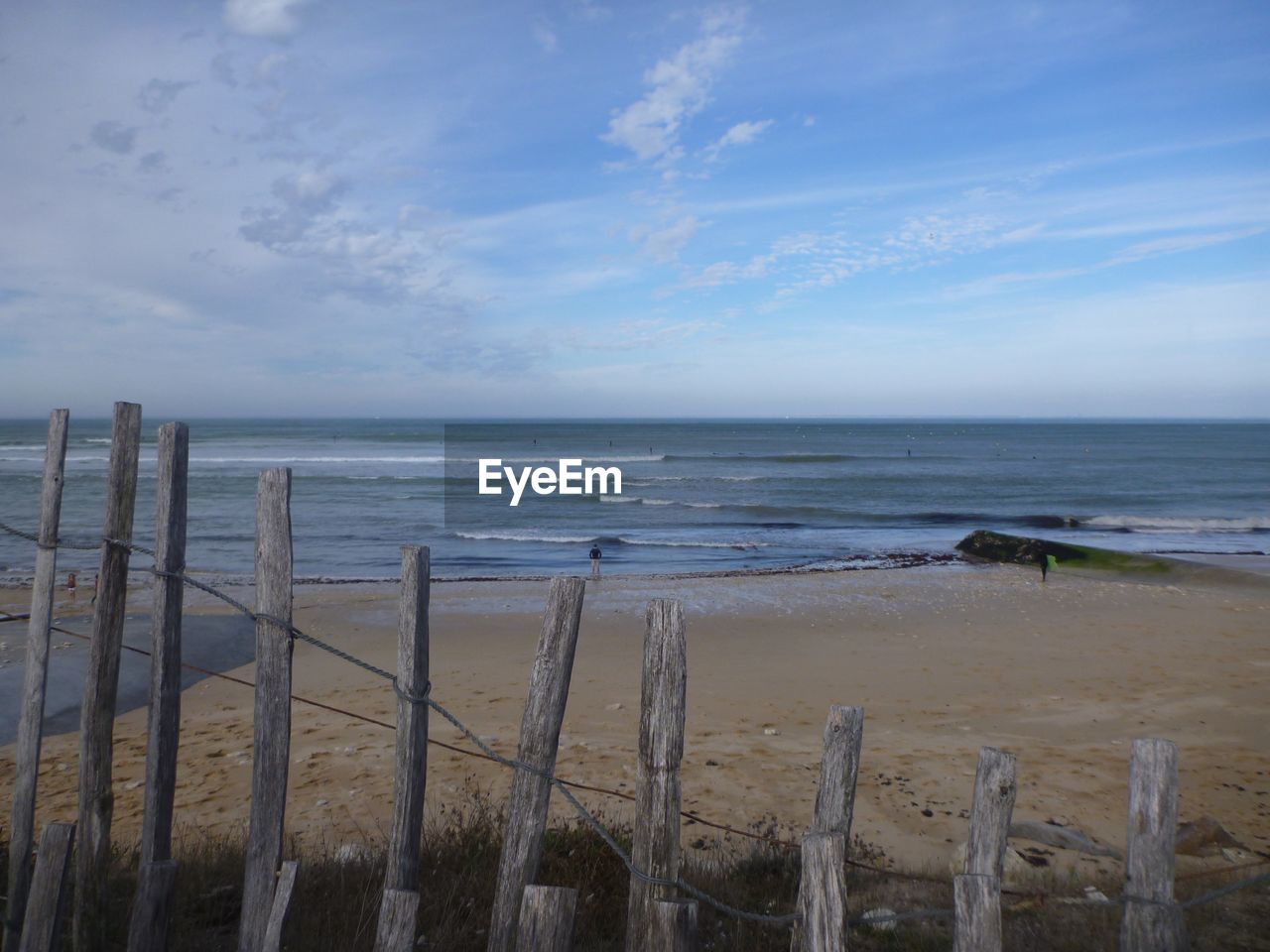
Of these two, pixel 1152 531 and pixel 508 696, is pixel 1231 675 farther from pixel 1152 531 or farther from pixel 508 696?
pixel 1152 531

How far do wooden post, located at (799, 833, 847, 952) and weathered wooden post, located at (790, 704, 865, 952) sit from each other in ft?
0.98

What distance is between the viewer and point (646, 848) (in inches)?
107

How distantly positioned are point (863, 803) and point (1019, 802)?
1.18 m

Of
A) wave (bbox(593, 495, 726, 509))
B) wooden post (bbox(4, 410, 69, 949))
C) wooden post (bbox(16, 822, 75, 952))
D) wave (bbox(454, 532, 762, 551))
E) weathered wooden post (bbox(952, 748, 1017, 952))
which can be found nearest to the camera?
weathered wooden post (bbox(952, 748, 1017, 952))

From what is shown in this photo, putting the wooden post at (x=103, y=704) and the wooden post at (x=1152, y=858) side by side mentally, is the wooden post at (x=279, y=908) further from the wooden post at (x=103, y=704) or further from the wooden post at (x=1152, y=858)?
the wooden post at (x=1152, y=858)

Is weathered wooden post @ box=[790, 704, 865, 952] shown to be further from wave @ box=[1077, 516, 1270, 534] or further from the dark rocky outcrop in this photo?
wave @ box=[1077, 516, 1270, 534]

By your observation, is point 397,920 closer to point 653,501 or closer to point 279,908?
point 279,908

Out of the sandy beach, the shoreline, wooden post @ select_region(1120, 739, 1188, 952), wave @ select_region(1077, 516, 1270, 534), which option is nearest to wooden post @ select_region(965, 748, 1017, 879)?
wooden post @ select_region(1120, 739, 1188, 952)

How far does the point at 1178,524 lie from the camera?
3120 centimetres

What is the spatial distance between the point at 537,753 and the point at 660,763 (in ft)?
1.45

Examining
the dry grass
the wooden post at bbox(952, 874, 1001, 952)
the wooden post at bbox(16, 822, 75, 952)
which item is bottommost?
the dry grass

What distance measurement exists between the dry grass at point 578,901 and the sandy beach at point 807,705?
94 cm

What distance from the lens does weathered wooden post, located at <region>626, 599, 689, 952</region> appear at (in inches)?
107

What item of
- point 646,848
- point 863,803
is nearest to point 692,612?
point 863,803
